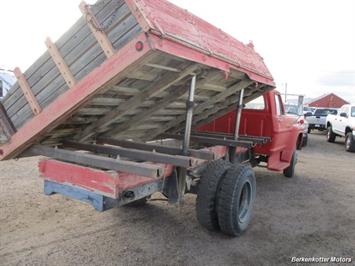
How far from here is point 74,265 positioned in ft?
12.7

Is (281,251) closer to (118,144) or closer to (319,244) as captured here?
(319,244)

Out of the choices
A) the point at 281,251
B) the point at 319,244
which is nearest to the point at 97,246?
the point at 281,251

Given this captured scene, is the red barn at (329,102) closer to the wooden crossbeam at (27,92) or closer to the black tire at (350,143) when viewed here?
the black tire at (350,143)

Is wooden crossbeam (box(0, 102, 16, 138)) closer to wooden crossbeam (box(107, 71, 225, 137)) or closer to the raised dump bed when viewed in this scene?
the raised dump bed

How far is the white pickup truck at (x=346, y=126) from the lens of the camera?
51.3 feet

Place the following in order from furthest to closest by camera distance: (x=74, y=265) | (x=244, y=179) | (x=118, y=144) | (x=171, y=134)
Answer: (x=171, y=134) < (x=118, y=144) < (x=244, y=179) < (x=74, y=265)

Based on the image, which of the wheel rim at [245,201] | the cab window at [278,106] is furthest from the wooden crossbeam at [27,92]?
the cab window at [278,106]

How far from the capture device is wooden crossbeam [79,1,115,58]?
3.24m

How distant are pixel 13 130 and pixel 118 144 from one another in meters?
1.48

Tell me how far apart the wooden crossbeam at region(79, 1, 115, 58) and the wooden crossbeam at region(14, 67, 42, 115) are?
0.99m

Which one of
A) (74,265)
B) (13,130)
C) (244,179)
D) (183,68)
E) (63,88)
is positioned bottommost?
(74,265)

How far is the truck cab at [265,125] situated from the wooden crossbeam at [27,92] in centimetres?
468

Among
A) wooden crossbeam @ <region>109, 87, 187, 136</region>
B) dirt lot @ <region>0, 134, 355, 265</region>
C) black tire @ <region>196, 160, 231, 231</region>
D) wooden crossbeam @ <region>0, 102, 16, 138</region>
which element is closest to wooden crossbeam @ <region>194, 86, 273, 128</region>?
dirt lot @ <region>0, 134, 355, 265</region>

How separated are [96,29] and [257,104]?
16.2 ft
